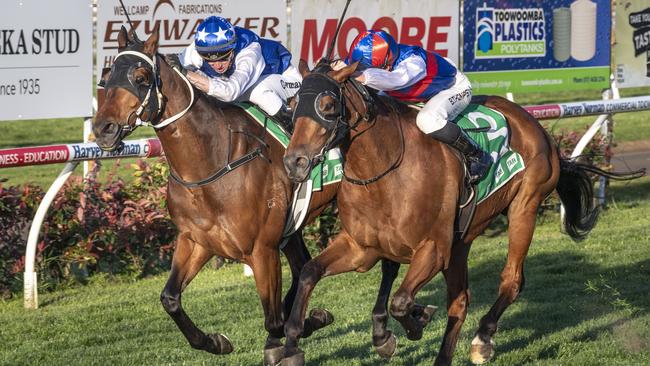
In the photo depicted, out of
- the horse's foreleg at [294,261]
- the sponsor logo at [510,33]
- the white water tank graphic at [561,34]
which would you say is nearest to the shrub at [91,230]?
the horse's foreleg at [294,261]

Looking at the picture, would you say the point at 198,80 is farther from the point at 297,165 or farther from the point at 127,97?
the point at 297,165

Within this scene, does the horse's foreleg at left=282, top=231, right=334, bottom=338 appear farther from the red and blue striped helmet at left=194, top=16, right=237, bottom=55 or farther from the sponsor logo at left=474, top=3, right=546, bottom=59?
the sponsor logo at left=474, top=3, right=546, bottom=59

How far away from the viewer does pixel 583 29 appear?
11.4 meters

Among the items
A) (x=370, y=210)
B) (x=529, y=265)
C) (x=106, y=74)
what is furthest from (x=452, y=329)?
(x=529, y=265)

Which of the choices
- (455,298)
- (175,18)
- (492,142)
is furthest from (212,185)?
(175,18)

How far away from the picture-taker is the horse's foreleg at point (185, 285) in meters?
5.87

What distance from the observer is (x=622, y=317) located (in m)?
7.23

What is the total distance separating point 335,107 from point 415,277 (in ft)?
3.24

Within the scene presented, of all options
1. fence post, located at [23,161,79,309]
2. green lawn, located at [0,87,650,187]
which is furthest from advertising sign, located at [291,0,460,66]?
green lawn, located at [0,87,650,187]

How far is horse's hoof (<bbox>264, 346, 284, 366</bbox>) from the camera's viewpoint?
5.91 m

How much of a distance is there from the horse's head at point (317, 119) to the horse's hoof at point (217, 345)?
135 centimetres

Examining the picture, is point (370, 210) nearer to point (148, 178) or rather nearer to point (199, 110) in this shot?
point (199, 110)

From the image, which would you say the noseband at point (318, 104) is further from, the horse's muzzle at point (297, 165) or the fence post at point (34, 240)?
the fence post at point (34, 240)

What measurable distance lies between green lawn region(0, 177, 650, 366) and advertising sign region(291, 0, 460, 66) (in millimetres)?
1908
